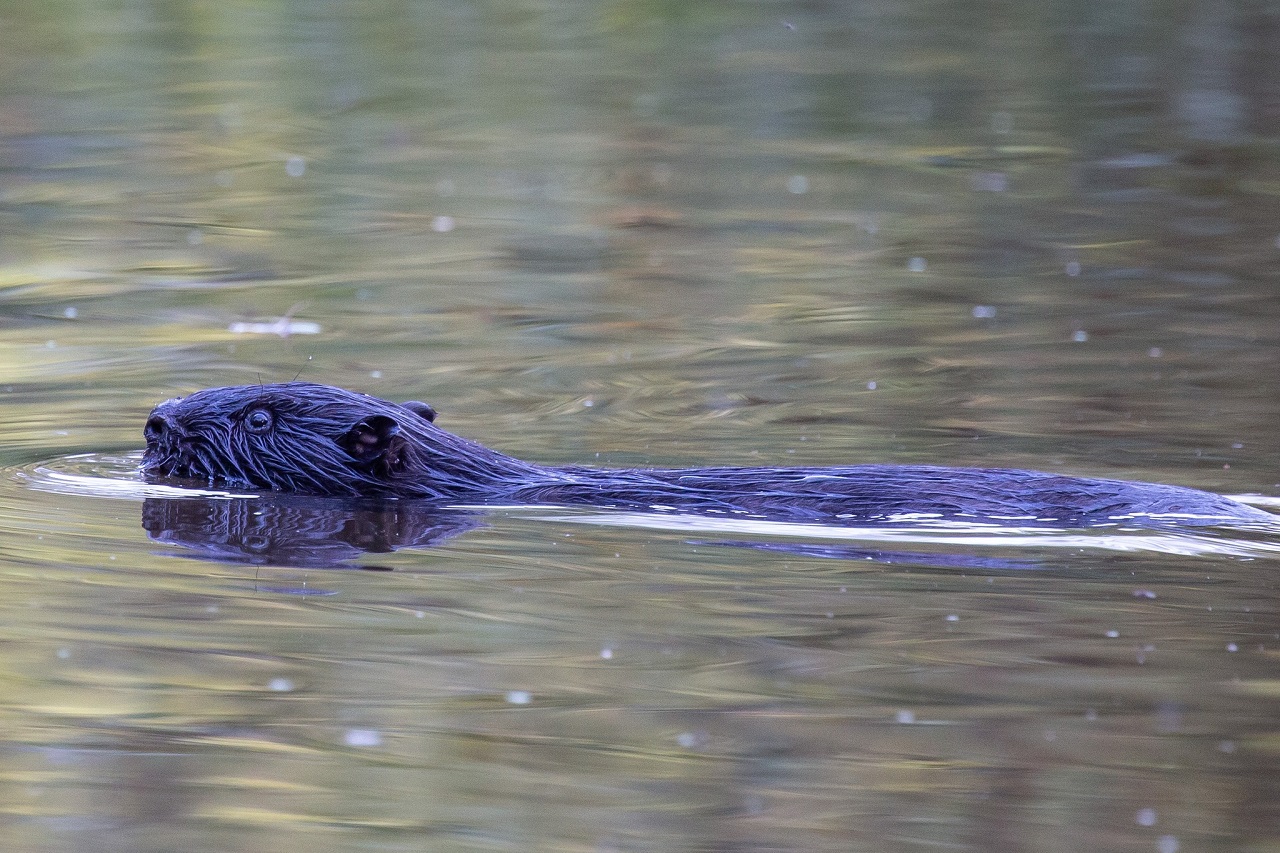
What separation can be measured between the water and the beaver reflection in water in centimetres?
19

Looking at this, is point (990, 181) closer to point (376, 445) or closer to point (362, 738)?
point (376, 445)

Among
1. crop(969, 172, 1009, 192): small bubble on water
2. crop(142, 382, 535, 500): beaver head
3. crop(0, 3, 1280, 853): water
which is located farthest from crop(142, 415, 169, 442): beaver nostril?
crop(969, 172, 1009, 192): small bubble on water

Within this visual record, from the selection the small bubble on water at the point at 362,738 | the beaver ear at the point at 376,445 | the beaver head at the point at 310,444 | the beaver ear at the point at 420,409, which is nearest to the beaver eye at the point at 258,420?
the beaver head at the point at 310,444

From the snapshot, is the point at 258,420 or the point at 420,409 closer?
the point at 258,420

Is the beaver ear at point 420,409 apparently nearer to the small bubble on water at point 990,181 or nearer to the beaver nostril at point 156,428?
the beaver nostril at point 156,428

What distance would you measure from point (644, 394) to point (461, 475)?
2027 millimetres

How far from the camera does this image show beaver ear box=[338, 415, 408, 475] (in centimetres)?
675

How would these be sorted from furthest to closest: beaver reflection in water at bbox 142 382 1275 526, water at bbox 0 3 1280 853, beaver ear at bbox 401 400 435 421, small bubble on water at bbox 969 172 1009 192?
1. small bubble on water at bbox 969 172 1009 192
2. beaver ear at bbox 401 400 435 421
3. beaver reflection in water at bbox 142 382 1275 526
4. water at bbox 0 3 1280 853

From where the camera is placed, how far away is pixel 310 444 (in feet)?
22.4

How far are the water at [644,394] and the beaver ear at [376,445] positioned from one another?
0.25m

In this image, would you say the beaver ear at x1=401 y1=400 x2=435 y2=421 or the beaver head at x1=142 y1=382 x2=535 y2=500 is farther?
the beaver ear at x1=401 y1=400 x2=435 y2=421

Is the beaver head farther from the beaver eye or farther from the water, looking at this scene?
the water

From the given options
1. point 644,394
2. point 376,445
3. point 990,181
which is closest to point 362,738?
point 376,445

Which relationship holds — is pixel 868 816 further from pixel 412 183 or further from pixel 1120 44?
pixel 1120 44
